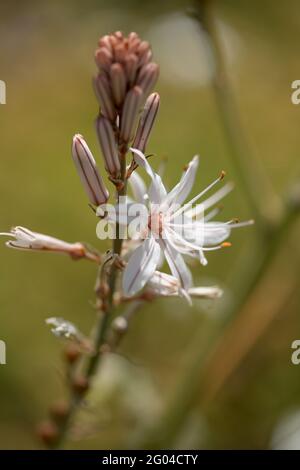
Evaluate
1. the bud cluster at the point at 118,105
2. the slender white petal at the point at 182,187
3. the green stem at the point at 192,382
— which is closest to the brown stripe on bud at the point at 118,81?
the bud cluster at the point at 118,105

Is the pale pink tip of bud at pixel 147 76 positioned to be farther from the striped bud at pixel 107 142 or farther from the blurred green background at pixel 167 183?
the blurred green background at pixel 167 183

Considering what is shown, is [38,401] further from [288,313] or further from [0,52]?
[0,52]

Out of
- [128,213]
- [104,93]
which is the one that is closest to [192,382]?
[128,213]

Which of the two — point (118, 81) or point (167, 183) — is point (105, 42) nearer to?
point (118, 81)

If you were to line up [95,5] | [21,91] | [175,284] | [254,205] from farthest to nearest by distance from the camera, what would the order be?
[95,5] → [21,91] → [254,205] → [175,284]

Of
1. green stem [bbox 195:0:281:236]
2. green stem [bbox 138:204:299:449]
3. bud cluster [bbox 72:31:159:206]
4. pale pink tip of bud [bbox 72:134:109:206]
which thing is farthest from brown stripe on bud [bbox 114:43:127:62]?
green stem [bbox 138:204:299:449]

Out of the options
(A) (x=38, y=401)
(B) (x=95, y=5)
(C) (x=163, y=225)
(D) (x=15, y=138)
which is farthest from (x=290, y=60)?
(C) (x=163, y=225)
